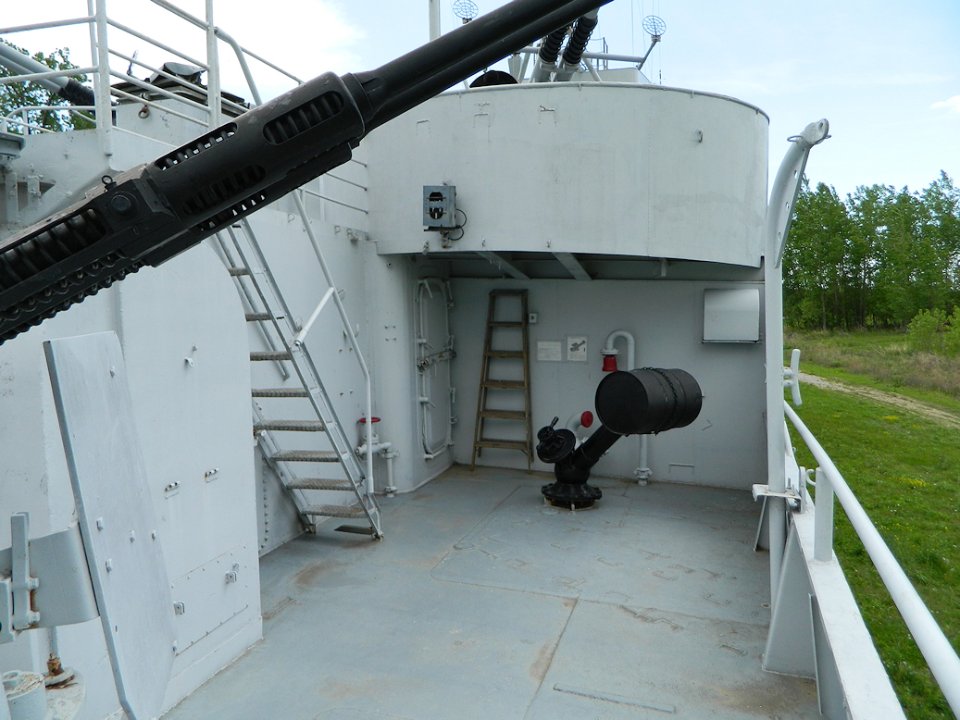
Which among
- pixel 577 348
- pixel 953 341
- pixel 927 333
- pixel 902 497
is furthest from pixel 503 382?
pixel 927 333

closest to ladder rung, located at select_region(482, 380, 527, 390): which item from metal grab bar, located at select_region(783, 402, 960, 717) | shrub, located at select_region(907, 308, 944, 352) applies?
metal grab bar, located at select_region(783, 402, 960, 717)

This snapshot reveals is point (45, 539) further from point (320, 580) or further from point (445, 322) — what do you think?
point (445, 322)

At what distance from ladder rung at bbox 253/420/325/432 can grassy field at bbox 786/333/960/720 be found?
405cm

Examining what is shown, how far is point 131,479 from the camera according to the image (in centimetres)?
193

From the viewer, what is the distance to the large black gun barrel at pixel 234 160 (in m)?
1.58

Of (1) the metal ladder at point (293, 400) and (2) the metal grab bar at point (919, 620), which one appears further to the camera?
(1) the metal ladder at point (293, 400)

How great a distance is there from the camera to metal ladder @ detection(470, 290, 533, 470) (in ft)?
26.2

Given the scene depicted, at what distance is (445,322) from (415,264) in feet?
3.27

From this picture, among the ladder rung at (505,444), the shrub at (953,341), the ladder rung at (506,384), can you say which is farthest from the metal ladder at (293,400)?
the shrub at (953,341)

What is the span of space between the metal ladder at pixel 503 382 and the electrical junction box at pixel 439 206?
6.13ft

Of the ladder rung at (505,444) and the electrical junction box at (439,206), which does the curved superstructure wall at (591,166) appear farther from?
the ladder rung at (505,444)

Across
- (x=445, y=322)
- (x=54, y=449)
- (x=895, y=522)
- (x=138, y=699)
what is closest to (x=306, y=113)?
(x=138, y=699)

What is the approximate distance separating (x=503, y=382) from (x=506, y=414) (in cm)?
37

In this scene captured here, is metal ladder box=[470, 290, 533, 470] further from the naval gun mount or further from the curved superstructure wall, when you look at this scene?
the curved superstructure wall
